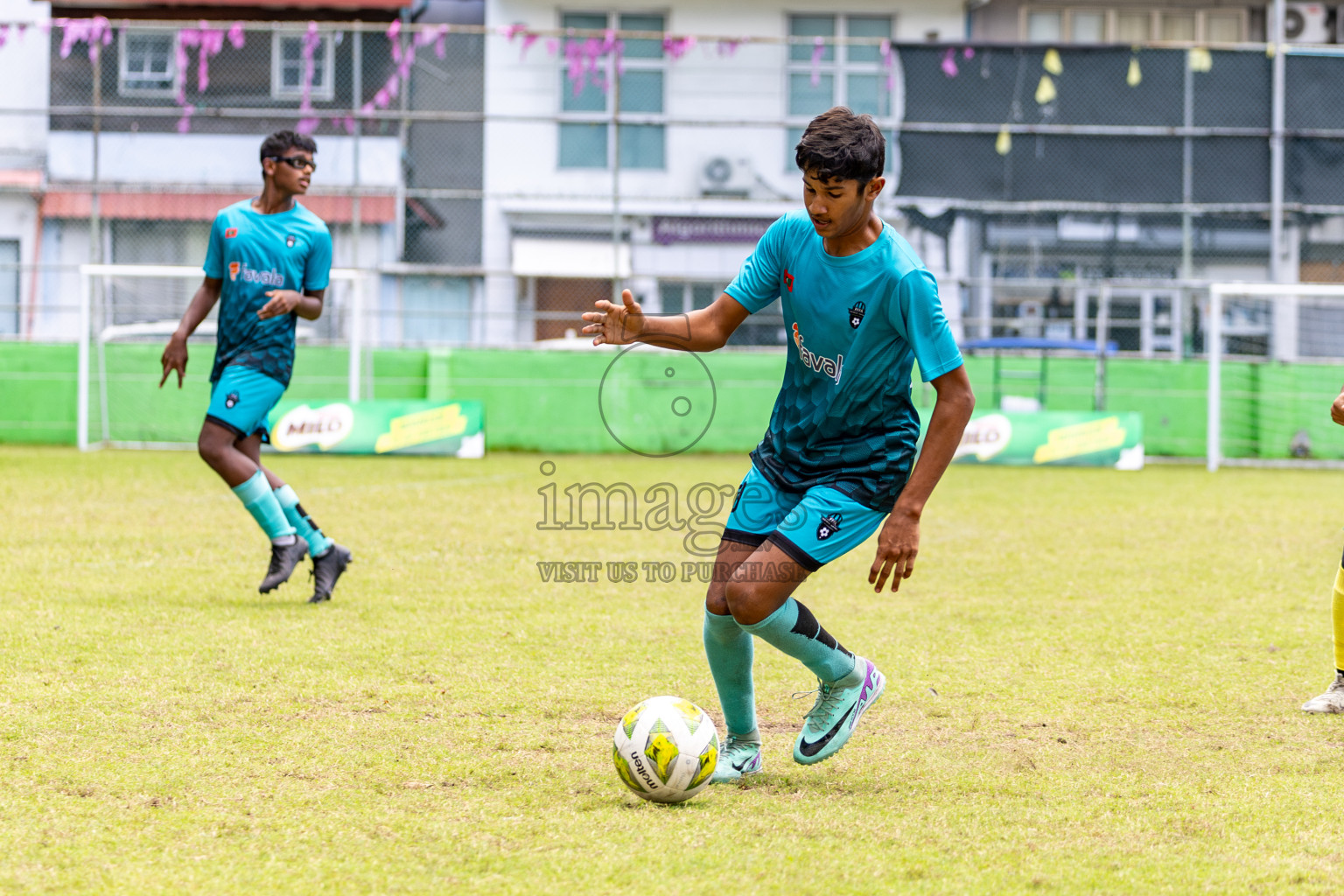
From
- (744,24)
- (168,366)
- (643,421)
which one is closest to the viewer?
(168,366)

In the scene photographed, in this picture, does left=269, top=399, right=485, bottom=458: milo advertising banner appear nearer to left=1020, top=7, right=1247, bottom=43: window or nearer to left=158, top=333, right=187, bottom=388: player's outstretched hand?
left=158, top=333, right=187, bottom=388: player's outstretched hand

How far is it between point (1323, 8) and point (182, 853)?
95.3 ft

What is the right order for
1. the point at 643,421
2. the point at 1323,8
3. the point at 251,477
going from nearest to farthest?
the point at 251,477 → the point at 643,421 → the point at 1323,8

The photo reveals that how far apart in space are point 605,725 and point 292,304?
3.17m

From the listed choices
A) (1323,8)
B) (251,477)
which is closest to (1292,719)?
(251,477)

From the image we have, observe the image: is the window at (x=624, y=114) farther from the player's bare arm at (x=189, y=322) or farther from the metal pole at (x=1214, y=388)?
the player's bare arm at (x=189, y=322)

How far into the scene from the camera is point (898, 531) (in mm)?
3816

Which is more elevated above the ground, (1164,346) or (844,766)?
(1164,346)

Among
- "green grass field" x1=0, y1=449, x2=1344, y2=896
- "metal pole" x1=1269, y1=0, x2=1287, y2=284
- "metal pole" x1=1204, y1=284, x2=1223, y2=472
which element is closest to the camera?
"green grass field" x1=0, y1=449, x2=1344, y2=896

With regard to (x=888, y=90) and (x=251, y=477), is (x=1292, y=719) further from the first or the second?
(x=888, y=90)

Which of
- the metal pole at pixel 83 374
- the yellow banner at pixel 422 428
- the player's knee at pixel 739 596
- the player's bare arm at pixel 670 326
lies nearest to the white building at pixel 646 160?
the yellow banner at pixel 422 428

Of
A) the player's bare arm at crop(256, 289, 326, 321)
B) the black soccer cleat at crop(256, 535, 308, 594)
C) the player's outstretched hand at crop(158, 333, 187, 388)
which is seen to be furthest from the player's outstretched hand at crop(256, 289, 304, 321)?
the black soccer cleat at crop(256, 535, 308, 594)

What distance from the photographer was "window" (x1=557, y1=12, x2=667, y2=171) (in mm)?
19531

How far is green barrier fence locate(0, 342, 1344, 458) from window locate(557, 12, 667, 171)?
3497mm
